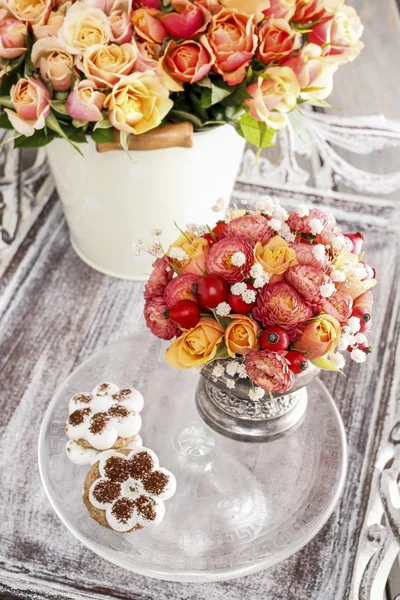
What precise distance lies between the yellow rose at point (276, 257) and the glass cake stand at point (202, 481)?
0.84 feet

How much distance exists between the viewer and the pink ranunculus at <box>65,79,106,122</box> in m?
0.79

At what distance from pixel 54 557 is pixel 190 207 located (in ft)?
1.69

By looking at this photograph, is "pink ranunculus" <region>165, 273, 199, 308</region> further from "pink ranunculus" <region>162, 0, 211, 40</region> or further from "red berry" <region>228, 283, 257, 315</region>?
"pink ranunculus" <region>162, 0, 211, 40</region>

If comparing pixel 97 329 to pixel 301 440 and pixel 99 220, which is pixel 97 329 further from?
pixel 301 440

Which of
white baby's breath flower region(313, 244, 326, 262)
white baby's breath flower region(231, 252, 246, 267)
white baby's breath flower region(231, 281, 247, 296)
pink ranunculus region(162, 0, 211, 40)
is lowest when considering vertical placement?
white baby's breath flower region(231, 281, 247, 296)

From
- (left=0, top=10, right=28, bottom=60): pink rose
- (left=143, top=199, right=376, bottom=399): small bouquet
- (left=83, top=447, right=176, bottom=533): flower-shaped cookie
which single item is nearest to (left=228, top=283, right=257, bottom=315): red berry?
(left=143, top=199, right=376, bottom=399): small bouquet

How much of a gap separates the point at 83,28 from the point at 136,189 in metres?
0.23

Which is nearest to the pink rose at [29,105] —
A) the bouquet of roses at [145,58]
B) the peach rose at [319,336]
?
the bouquet of roses at [145,58]

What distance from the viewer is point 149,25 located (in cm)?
79

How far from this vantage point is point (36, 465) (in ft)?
2.76

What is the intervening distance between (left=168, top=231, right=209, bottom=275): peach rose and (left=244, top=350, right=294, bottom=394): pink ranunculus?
0.11 metres

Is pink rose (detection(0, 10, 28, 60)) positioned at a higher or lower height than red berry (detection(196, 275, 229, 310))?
higher

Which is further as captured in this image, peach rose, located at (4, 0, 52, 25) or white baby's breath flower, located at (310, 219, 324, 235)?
peach rose, located at (4, 0, 52, 25)

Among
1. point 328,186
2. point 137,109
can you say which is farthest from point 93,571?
point 328,186
